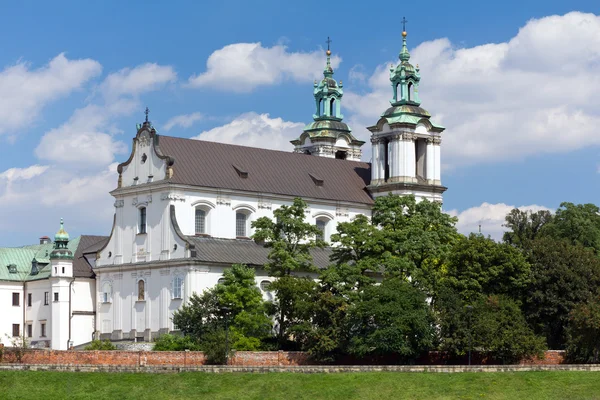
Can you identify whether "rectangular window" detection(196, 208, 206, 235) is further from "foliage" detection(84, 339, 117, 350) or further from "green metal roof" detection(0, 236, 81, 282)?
"green metal roof" detection(0, 236, 81, 282)

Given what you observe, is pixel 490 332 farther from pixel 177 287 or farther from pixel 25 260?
pixel 25 260

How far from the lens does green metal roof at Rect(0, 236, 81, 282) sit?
9794cm

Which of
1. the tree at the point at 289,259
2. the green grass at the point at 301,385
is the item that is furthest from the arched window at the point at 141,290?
the green grass at the point at 301,385

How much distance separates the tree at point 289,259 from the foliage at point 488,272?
8553 millimetres

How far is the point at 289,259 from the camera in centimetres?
8575

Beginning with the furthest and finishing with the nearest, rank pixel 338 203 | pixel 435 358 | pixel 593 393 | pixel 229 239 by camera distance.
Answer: pixel 338 203 → pixel 229 239 → pixel 435 358 → pixel 593 393

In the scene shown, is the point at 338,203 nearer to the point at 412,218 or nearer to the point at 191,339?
the point at 412,218

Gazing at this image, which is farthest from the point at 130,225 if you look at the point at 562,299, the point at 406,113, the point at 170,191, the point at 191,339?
the point at 562,299

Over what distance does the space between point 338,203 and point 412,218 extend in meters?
9.61

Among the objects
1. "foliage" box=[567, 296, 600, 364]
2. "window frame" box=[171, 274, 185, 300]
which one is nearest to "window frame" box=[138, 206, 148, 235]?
"window frame" box=[171, 274, 185, 300]

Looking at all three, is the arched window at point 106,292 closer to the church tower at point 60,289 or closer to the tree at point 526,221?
the church tower at point 60,289

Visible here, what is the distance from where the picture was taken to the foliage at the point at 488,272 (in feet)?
269

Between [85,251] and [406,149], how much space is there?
22.8 m

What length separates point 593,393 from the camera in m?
63.1
